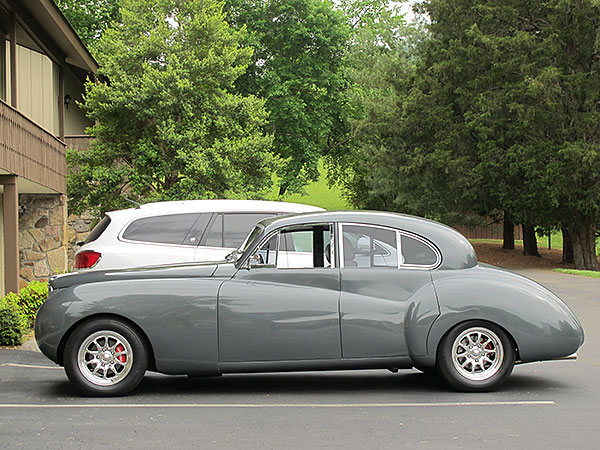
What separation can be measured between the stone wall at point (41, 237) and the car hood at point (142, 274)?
12.1m

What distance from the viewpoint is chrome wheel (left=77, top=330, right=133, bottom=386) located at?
306 inches

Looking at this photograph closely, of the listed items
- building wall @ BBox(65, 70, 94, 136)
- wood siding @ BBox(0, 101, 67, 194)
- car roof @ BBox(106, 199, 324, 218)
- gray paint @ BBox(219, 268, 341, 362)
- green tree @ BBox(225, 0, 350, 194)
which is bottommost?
gray paint @ BBox(219, 268, 341, 362)

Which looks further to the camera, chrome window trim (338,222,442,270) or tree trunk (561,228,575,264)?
tree trunk (561,228,575,264)

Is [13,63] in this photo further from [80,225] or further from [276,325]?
[80,225]

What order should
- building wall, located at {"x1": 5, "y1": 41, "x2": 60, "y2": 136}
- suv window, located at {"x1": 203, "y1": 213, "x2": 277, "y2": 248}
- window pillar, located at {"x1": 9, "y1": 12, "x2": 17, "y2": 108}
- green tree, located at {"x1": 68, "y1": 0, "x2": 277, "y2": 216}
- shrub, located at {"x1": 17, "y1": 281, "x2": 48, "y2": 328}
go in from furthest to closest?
green tree, located at {"x1": 68, "y1": 0, "x2": 277, "y2": 216} < building wall, located at {"x1": 5, "y1": 41, "x2": 60, "y2": 136} < window pillar, located at {"x1": 9, "y1": 12, "x2": 17, "y2": 108} < shrub, located at {"x1": 17, "y1": 281, "x2": 48, "y2": 328} < suv window, located at {"x1": 203, "y1": 213, "x2": 277, "y2": 248}

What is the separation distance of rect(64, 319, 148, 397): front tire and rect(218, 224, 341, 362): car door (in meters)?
0.81

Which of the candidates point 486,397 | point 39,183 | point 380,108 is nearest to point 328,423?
point 486,397

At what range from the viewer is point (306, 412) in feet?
23.6

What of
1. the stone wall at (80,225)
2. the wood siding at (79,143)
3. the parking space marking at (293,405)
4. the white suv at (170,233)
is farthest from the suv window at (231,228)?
the wood siding at (79,143)

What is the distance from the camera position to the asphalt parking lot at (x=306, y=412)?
6176 millimetres

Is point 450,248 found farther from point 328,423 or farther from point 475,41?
point 475,41

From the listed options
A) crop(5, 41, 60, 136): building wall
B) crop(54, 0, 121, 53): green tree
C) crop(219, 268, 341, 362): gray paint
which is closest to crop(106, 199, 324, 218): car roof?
crop(219, 268, 341, 362): gray paint

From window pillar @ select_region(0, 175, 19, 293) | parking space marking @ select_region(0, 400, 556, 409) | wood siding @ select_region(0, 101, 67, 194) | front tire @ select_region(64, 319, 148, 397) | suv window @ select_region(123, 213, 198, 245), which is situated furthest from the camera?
window pillar @ select_region(0, 175, 19, 293)

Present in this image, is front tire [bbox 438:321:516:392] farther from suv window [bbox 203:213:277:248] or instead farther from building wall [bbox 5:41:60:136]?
building wall [bbox 5:41:60:136]
